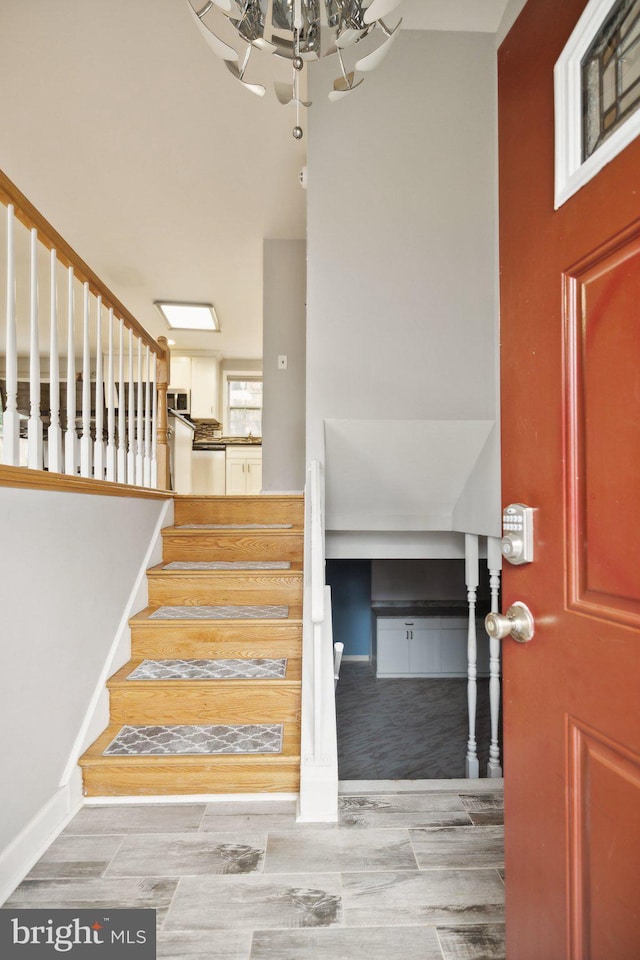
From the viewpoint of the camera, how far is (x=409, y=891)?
1.41 meters

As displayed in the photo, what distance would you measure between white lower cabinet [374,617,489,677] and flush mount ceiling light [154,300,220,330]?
3777mm

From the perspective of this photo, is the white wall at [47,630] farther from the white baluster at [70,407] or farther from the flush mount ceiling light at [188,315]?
the flush mount ceiling light at [188,315]

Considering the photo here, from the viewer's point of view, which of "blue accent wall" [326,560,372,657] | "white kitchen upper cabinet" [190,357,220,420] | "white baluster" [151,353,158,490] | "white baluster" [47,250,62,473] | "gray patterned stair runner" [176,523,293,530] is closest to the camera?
"white baluster" [47,250,62,473]

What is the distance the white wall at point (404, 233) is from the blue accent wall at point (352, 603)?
3.25 m

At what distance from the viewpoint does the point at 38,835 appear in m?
1.55

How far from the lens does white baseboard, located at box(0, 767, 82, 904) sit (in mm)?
1400

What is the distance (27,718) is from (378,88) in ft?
9.20

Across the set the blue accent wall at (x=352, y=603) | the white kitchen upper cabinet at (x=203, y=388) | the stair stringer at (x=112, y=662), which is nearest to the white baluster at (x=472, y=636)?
the stair stringer at (x=112, y=662)

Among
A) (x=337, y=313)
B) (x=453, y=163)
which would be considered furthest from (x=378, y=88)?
(x=337, y=313)

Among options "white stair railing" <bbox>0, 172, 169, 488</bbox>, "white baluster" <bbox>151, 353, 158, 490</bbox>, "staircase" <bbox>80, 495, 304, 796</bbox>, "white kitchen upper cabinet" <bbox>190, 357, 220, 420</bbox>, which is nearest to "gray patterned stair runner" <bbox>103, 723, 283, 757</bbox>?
"staircase" <bbox>80, 495, 304, 796</bbox>

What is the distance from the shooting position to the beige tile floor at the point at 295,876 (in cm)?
126

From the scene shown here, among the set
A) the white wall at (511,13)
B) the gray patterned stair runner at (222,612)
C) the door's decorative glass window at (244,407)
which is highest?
Result: the door's decorative glass window at (244,407)

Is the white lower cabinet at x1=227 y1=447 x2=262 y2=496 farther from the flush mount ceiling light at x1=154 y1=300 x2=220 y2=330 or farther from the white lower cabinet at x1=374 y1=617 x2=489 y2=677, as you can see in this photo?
the white lower cabinet at x1=374 y1=617 x2=489 y2=677

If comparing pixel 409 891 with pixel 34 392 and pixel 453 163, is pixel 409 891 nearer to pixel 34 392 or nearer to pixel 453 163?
pixel 34 392
